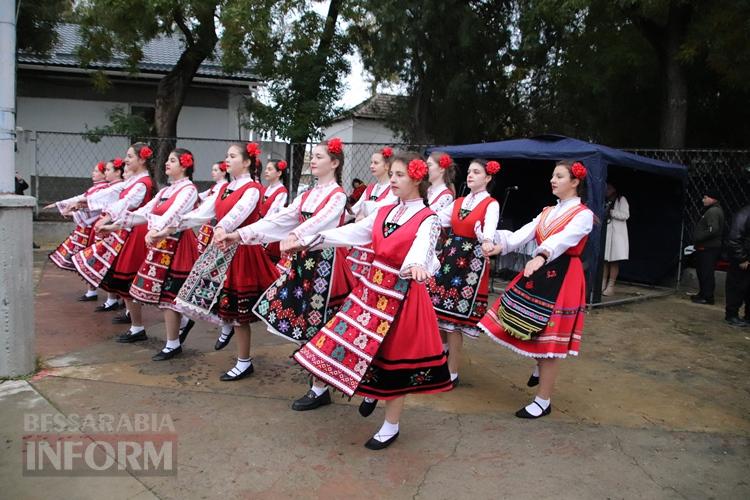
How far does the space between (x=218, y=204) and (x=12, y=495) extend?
2.27m

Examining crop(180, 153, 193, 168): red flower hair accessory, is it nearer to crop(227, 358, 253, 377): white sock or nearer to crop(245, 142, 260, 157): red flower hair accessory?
crop(245, 142, 260, 157): red flower hair accessory

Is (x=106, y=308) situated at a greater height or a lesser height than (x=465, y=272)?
lesser

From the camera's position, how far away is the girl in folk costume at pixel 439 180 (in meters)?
5.12

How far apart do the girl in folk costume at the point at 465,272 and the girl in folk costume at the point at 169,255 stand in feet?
6.33

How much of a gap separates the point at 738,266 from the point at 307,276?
5493mm

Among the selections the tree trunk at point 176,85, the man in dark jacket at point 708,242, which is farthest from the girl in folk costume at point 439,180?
the tree trunk at point 176,85

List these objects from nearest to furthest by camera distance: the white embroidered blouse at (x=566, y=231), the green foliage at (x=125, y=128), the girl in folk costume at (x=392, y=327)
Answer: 1. the girl in folk costume at (x=392, y=327)
2. the white embroidered blouse at (x=566, y=231)
3. the green foliage at (x=125, y=128)

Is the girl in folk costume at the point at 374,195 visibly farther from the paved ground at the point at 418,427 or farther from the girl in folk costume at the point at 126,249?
the girl in folk costume at the point at 126,249

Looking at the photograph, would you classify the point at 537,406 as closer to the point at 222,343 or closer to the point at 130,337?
the point at 222,343

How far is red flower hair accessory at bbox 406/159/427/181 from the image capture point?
10.5 feet

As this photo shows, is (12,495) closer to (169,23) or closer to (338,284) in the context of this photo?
(338,284)

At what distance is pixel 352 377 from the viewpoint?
10.3 feet

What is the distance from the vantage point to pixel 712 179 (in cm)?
929

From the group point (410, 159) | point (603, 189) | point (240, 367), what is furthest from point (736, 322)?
point (240, 367)
